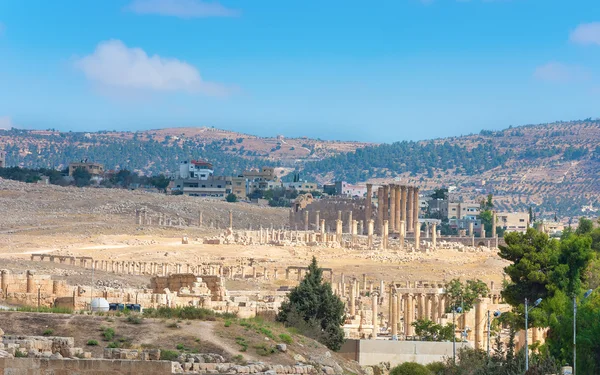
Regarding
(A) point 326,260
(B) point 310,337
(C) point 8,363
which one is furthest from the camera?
(A) point 326,260

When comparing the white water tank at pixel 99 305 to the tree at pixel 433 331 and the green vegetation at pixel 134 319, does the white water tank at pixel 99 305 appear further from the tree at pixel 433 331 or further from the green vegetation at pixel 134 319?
the tree at pixel 433 331

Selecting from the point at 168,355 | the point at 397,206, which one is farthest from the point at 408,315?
the point at 397,206

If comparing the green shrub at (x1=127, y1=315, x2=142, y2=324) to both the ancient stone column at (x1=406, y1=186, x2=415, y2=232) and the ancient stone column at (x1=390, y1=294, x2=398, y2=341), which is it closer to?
the ancient stone column at (x1=390, y1=294, x2=398, y2=341)

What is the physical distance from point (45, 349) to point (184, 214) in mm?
113243

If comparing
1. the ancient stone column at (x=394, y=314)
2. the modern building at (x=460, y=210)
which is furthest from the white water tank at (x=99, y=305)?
the modern building at (x=460, y=210)

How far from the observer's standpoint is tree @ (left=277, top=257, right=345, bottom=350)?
119 ft

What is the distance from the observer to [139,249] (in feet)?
305

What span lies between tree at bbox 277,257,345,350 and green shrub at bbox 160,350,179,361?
30.0 feet

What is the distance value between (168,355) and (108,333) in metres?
2.27

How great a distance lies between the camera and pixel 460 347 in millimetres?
38469

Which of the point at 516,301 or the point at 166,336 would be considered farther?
the point at 516,301

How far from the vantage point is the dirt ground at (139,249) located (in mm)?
86812

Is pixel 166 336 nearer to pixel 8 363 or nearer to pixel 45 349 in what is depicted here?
pixel 45 349

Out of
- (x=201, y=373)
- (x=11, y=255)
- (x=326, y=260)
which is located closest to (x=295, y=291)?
(x=201, y=373)
